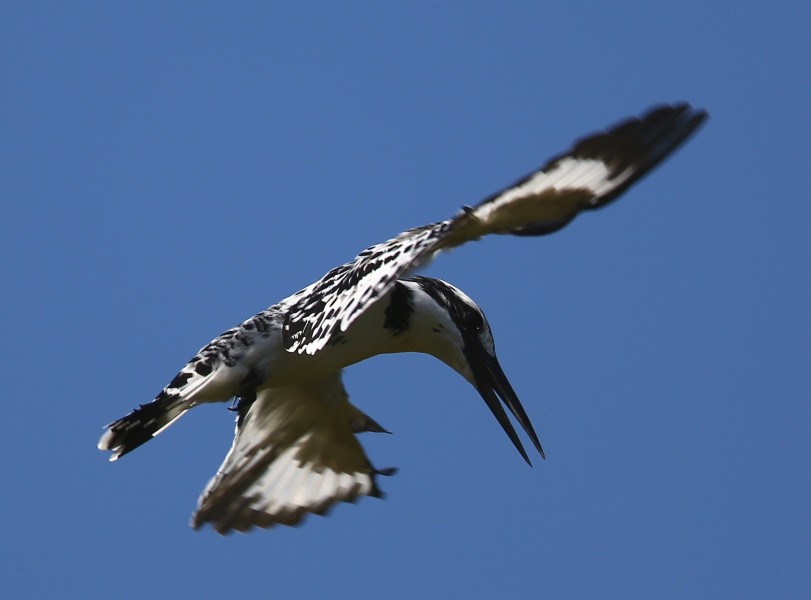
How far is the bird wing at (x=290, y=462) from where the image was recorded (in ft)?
24.6

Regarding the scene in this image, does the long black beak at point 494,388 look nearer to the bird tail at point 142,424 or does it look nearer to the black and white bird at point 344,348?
the black and white bird at point 344,348

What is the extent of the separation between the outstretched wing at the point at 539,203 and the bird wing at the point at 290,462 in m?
1.28

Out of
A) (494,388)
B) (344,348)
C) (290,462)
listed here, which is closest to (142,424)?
(344,348)

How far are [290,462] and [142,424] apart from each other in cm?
124

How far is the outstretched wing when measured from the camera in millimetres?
4906

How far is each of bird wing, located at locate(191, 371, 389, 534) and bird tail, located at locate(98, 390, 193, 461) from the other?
0.65 metres

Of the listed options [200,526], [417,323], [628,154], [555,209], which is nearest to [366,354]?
[417,323]

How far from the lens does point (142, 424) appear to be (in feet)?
22.1

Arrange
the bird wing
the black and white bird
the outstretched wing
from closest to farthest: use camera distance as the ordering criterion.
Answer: the outstretched wing → the black and white bird → the bird wing

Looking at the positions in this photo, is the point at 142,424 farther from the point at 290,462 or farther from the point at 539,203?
the point at 539,203

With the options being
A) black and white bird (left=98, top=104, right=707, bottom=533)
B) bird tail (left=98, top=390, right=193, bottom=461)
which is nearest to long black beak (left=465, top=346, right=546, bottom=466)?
black and white bird (left=98, top=104, right=707, bottom=533)

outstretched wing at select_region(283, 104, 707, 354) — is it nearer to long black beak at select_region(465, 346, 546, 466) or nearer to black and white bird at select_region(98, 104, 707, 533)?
black and white bird at select_region(98, 104, 707, 533)

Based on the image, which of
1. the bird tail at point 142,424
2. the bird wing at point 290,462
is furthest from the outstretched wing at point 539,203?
the bird wing at point 290,462

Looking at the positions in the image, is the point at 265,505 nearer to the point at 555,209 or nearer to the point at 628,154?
the point at 555,209
